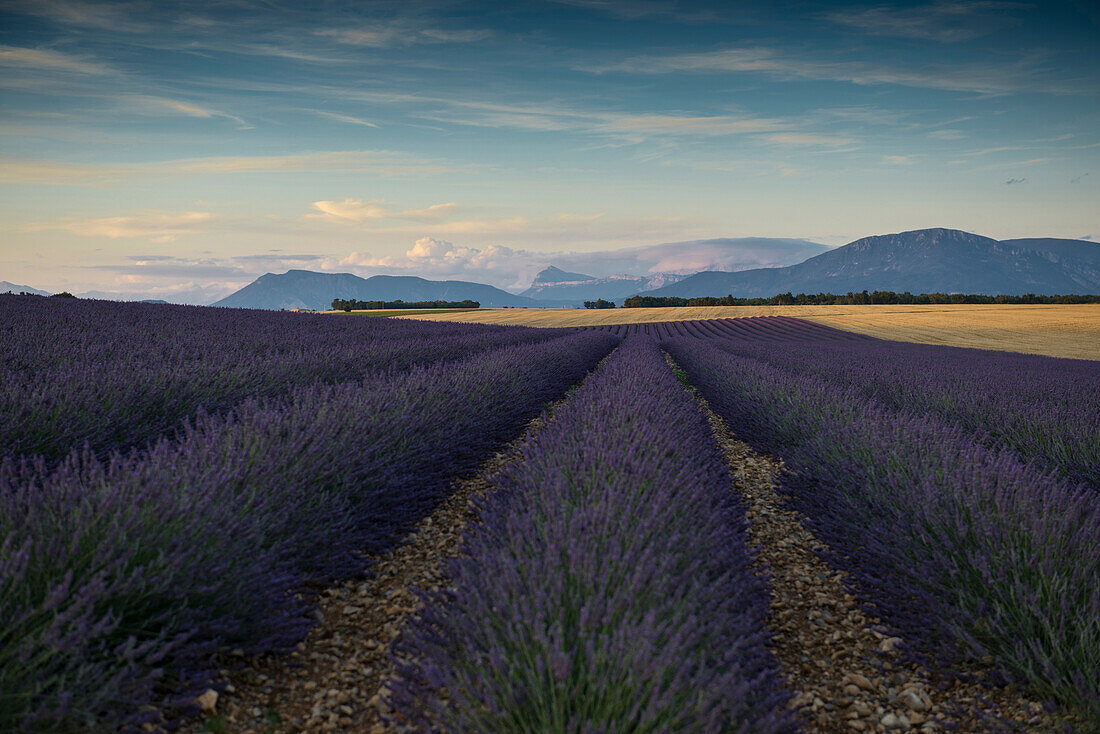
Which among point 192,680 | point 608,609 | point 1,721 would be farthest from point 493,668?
point 1,721

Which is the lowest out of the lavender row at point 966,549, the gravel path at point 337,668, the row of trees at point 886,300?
the gravel path at point 337,668

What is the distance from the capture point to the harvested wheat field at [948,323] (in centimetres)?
2103

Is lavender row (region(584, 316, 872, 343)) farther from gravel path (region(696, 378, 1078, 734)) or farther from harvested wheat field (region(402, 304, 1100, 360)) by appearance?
gravel path (region(696, 378, 1078, 734))

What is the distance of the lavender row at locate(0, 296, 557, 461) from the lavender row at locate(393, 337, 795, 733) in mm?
2433

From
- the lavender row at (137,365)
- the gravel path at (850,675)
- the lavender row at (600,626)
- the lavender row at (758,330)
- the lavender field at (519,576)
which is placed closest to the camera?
the lavender row at (600,626)

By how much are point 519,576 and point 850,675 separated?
4.58 ft

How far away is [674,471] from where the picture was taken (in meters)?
2.79

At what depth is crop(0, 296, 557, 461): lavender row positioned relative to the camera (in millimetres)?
3197

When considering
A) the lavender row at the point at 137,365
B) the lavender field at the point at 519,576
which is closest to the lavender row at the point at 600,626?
the lavender field at the point at 519,576

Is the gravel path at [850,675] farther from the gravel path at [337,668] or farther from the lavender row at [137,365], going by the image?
the lavender row at [137,365]

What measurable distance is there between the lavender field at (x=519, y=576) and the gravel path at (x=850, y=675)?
0.04 ft

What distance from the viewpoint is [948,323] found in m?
28.9

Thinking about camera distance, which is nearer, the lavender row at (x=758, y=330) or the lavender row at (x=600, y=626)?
the lavender row at (x=600, y=626)

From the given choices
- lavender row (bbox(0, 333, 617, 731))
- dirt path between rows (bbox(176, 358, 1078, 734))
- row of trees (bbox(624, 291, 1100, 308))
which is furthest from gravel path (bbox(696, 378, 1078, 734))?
row of trees (bbox(624, 291, 1100, 308))
